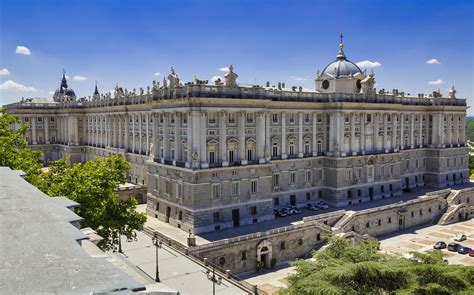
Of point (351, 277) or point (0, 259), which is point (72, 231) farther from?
point (351, 277)

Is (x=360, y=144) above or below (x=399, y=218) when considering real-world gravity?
above

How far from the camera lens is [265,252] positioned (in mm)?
46688

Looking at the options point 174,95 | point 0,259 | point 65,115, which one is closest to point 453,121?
point 174,95

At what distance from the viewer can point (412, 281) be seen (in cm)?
2538

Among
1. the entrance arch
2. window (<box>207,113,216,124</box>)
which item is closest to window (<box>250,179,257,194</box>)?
the entrance arch

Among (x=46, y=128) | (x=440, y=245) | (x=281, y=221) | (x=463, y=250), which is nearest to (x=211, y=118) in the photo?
(x=281, y=221)

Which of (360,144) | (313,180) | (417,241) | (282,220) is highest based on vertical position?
(360,144)

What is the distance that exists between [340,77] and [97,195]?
45.2 m

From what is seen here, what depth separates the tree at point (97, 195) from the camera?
34.2 metres

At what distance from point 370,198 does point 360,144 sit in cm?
893

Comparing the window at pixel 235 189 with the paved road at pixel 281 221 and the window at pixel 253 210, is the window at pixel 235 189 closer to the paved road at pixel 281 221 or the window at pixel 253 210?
the window at pixel 253 210

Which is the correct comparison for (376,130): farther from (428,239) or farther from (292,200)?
(292,200)

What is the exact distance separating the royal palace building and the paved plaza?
7.97 m

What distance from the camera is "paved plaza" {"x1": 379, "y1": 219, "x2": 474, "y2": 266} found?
53906 millimetres
